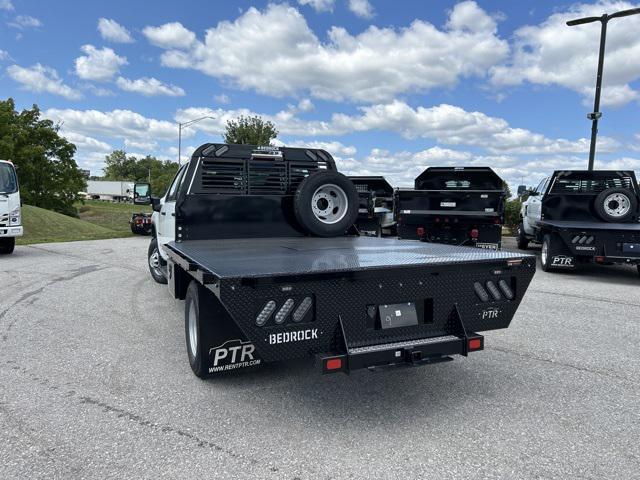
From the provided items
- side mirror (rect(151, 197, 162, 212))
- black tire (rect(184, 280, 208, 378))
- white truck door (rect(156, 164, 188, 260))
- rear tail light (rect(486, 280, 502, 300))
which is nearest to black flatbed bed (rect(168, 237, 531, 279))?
rear tail light (rect(486, 280, 502, 300))

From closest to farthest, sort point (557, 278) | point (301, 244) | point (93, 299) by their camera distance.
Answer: point (301, 244)
point (93, 299)
point (557, 278)

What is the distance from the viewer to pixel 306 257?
12.7 feet

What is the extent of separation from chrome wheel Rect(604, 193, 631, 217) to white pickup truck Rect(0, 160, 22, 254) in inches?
524

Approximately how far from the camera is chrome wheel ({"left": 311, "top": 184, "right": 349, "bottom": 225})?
5879mm

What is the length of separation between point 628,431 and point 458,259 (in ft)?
5.10

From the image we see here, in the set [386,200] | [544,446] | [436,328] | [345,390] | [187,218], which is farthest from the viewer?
[386,200]

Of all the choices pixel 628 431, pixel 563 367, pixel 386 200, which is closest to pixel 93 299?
pixel 563 367

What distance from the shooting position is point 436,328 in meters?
3.64

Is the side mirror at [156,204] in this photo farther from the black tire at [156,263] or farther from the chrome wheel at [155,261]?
the chrome wheel at [155,261]

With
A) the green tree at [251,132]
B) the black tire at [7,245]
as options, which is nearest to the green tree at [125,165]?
the green tree at [251,132]

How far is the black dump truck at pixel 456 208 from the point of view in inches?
453

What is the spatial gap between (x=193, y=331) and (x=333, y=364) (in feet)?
4.79

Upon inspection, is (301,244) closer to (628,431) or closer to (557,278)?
(628,431)

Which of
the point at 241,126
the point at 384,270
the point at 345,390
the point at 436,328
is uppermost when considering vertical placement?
the point at 241,126
